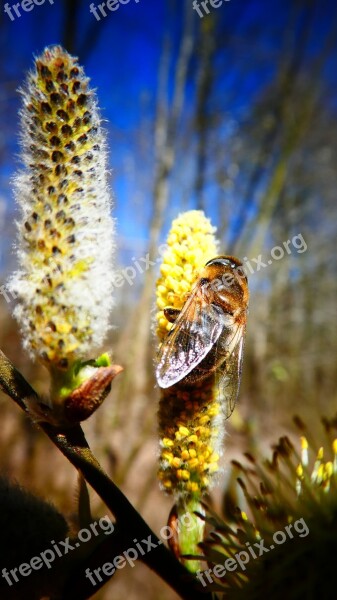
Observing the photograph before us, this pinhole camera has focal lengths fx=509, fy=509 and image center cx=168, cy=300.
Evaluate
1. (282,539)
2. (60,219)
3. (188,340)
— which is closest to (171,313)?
(188,340)

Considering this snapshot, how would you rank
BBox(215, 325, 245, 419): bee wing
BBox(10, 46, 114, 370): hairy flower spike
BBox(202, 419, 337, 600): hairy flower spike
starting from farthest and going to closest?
BBox(215, 325, 245, 419): bee wing, BBox(202, 419, 337, 600): hairy flower spike, BBox(10, 46, 114, 370): hairy flower spike

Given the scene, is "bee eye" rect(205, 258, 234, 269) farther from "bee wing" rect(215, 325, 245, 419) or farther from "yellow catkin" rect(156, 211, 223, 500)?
"bee wing" rect(215, 325, 245, 419)

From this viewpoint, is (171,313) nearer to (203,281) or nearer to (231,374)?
(203,281)

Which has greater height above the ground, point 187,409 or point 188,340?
point 188,340

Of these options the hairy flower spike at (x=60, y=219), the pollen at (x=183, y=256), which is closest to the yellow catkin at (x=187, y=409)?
the pollen at (x=183, y=256)

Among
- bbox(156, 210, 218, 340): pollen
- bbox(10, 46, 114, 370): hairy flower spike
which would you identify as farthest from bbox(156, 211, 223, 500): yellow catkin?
bbox(10, 46, 114, 370): hairy flower spike

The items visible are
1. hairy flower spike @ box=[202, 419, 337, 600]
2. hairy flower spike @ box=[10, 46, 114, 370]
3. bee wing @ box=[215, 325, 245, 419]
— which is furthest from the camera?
bee wing @ box=[215, 325, 245, 419]

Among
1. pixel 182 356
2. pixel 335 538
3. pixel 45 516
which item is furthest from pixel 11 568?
pixel 335 538

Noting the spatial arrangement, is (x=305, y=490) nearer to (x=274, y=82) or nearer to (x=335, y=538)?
(x=335, y=538)

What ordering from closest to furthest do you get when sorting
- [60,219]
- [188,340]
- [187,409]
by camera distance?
1. [60,219]
2. [187,409]
3. [188,340]
